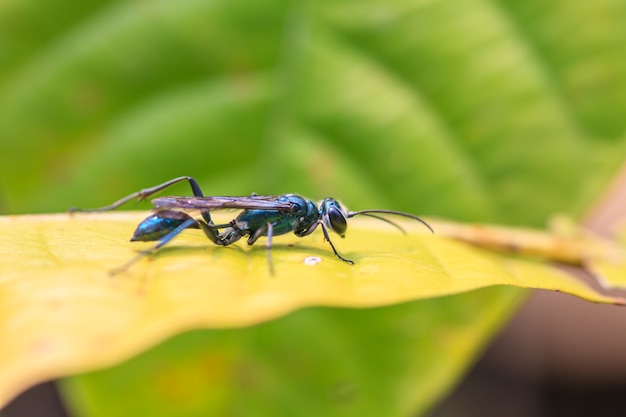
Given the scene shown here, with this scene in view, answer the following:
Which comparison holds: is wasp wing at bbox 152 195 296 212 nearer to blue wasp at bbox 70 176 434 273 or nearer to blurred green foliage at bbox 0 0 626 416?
blue wasp at bbox 70 176 434 273

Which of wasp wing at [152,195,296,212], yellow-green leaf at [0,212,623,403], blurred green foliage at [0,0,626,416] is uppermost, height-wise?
blurred green foliage at [0,0,626,416]

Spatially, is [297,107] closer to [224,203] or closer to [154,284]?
[224,203]

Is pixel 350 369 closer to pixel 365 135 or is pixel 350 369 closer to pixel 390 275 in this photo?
pixel 365 135

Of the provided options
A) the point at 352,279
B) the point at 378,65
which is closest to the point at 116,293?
the point at 352,279

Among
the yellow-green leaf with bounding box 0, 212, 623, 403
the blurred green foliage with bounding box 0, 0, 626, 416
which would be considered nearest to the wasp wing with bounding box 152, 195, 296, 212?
the yellow-green leaf with bounding box 0, 212, 623, 403

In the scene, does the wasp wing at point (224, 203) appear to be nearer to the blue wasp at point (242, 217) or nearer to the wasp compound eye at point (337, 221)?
the blue wasp at point (242, 217)

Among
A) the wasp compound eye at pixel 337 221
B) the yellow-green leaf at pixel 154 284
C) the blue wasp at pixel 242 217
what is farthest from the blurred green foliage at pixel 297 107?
the yellow-green leaf at pixel 154 284
